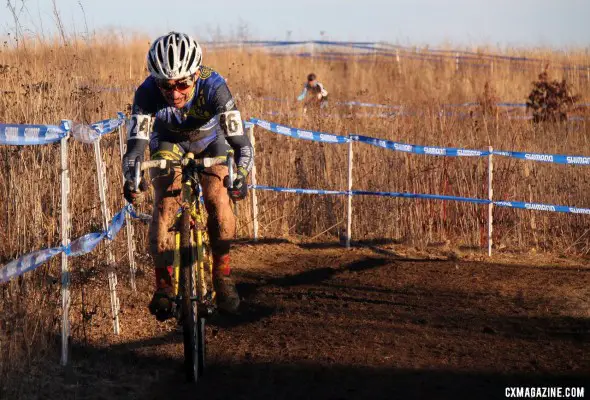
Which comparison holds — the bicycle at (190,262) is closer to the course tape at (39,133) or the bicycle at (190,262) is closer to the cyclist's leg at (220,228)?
the cyclist's leg at (220,228)

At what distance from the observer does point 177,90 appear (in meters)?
7.51

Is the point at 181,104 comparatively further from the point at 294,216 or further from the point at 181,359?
the point at 294,216

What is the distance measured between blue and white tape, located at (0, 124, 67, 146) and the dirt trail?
1.62m

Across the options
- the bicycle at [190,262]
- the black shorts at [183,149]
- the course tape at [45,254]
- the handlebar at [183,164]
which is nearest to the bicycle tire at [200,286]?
the bicycle at [190,262]

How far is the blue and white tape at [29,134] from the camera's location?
657 cm

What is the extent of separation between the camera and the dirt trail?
6.91 meters

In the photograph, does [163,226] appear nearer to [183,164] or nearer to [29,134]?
[183,164]

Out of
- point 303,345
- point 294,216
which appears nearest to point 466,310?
point 303,345

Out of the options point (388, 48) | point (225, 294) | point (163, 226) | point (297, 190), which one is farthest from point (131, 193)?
point (388, 48)

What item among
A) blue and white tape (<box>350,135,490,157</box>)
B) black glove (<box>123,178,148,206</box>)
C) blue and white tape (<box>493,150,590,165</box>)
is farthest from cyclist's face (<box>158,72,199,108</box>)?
blue and white tape (<box>493,150,590,165</box>)

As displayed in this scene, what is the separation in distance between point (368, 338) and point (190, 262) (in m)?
1.87

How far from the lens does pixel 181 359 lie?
7809mm

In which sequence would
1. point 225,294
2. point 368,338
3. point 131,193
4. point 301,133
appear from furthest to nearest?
point 301,133 < point 368,338 < point 225,294 < point 131,193

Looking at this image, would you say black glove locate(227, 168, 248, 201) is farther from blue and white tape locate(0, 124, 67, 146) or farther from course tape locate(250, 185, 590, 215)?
course tape locate(250, 185, 590, 215)
